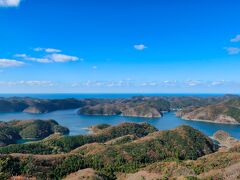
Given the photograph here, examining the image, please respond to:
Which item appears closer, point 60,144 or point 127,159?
point 127,159

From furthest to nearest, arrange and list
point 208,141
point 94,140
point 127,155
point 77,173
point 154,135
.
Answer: point 94,140 → point 208,141 → point 154,135 → point 127,155 → point 77,173

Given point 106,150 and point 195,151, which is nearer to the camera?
point 106,150

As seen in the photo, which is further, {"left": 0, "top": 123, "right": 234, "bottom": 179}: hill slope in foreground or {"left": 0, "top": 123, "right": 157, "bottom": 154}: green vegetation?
{"left": 0, "top": 123, "right": 157, "bottom": 154}: green vegetation

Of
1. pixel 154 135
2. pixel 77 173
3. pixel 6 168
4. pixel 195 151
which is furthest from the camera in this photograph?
pixel 154 135

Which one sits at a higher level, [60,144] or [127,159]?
[127,159]

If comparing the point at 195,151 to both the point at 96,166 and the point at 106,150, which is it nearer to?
the point at 106,150

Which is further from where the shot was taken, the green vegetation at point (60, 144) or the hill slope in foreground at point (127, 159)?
the green vegetation at point (60, 144)

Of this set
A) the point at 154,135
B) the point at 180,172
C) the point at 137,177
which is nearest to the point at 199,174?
the point at 180,172
